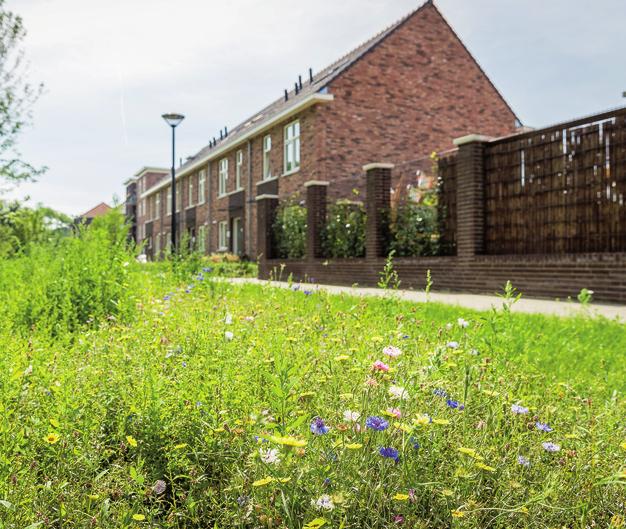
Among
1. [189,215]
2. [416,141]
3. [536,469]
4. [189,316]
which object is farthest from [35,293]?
[189,215]

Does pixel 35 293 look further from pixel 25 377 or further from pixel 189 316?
pixel 25 377

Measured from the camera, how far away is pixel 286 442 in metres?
1.70

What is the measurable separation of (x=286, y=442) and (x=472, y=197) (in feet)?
A: 35.5

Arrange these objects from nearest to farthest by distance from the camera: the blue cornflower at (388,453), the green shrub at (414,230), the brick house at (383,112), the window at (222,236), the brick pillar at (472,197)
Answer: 1. the blue cornflower at (388,453)
2. the brick pillar at (472,197)
3. the green shrub at (414,230)
4. the brick house at (383,112)
5. the window at (222,236)

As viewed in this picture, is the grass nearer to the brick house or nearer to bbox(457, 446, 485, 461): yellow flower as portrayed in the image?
bbox(457, 446, 485, 461): yellow flower

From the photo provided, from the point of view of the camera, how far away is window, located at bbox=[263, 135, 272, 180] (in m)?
26.2

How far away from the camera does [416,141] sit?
2294cm

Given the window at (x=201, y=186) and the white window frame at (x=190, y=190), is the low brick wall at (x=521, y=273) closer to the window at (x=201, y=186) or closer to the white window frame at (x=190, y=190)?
the window at (x=201, y=186)

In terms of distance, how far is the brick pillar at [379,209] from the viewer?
14633 mm

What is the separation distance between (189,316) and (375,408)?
269 cm

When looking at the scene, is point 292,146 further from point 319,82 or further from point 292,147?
point 319,82

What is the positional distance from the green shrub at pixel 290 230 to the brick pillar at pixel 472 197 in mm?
7114

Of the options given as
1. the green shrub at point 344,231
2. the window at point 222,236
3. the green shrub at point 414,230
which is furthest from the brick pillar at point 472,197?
the window at point 222,236

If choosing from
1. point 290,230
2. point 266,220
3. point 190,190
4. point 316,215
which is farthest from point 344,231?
point 190,190
